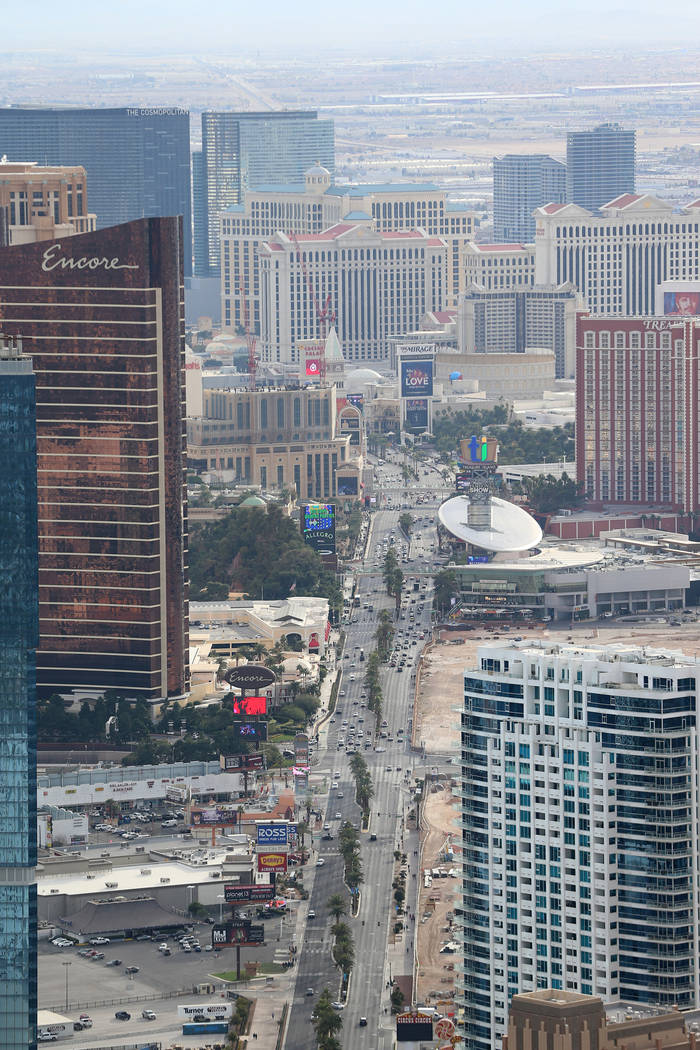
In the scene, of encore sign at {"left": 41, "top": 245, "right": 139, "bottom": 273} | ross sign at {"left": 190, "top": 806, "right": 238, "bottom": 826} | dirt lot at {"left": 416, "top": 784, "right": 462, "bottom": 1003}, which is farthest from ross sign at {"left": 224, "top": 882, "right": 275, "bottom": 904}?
encore sign at {"left": 41, "top": 245, "right": 139, "bottom": 273}

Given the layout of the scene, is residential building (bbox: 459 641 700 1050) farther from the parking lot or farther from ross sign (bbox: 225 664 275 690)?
ross sign (bbox: 225 664 275 690)

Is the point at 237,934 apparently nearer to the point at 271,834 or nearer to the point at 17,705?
the point at 271,834

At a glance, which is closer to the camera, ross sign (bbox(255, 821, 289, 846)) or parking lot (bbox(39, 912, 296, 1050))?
parking lot (bbox(39, 912, 296, 1050))

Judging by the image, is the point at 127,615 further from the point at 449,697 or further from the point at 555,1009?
the point at 555,1009

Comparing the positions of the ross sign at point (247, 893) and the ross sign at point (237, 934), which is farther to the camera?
the ross sign at point (247, 893)

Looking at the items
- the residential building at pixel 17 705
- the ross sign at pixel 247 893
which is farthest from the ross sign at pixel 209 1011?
the residential building at pixel 17 705

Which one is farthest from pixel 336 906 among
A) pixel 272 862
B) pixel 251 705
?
pixel 251 705

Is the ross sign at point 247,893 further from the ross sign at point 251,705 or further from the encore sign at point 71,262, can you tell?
the encore sign at point 71,262
